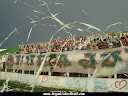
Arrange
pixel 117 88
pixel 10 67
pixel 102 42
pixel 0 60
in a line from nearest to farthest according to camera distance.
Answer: pixel 117 88 < pixel 102 42 < pixel 10 67 < pixel 0 60

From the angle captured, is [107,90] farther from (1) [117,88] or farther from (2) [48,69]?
(2) [48,69]

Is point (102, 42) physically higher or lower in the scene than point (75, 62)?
higher

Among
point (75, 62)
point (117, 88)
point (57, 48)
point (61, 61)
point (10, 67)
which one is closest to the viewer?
point (117, 88)

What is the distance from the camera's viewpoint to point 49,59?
51.9 feet

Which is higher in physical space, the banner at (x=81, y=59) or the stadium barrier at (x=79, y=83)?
the banner at (x=81, y=59)

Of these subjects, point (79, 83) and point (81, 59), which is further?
point (81, 59)

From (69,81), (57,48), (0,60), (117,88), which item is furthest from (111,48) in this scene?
(0,60)

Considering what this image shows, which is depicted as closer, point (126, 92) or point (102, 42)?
point (126, 92)

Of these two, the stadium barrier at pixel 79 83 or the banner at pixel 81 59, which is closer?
the stadium barrier at pixel 79 83

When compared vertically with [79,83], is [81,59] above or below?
above

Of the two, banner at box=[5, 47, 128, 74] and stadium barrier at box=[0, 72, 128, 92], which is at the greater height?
banner at box=[5, 47, 128, 74]

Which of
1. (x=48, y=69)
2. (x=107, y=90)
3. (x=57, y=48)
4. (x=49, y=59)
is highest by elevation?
(x=57, y=48)

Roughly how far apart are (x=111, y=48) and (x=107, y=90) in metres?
3.55

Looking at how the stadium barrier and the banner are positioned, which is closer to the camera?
the stadium barrier
